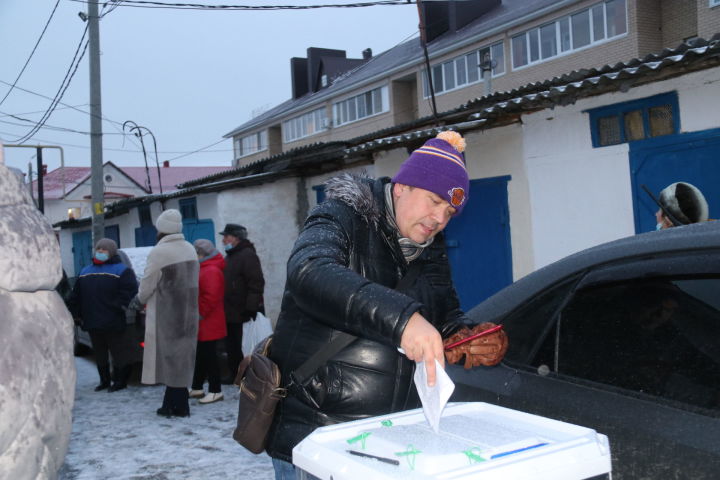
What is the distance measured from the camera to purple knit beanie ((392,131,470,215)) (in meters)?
1.97

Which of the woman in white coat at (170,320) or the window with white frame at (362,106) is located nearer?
the woman in white coat at (170,320)

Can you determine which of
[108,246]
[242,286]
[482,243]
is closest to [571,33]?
[482,243]

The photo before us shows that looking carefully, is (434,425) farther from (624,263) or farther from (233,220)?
(233,220)

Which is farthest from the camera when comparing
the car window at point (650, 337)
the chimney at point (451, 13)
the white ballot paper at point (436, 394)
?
the chimney at point (451, 13)

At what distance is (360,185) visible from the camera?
2.09 meters

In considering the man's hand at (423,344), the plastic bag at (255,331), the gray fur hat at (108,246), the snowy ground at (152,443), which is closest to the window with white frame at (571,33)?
the plastic bag at (255,331)

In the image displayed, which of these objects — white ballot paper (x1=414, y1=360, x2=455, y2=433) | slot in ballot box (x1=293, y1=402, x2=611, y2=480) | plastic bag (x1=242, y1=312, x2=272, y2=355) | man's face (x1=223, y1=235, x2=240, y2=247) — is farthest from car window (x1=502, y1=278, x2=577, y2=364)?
man's face (x1=223, y1=235, x2=240, y2=247)

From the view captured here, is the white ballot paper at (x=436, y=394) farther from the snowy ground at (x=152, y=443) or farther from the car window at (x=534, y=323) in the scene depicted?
the snowy ground at (x=152, y=443)

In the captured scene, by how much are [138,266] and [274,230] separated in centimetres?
377

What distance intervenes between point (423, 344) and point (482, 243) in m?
7.31

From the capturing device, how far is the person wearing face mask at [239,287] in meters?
7.29

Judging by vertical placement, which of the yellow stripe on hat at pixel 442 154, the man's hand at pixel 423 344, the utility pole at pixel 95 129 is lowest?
the man's hand at pixel 423 344

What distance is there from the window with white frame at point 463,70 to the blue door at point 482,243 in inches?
684

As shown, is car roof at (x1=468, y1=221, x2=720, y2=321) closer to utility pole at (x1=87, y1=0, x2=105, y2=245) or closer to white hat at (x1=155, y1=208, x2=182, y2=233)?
white hat at (x1=155, y1=208, x2=182, y2=233)
